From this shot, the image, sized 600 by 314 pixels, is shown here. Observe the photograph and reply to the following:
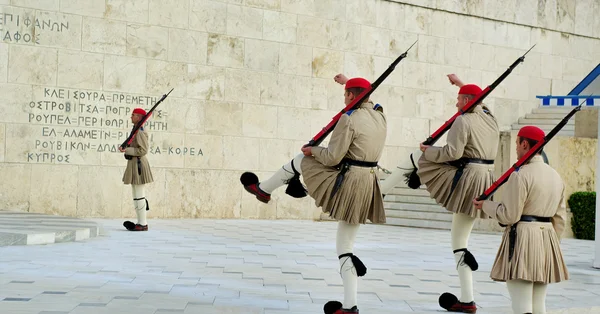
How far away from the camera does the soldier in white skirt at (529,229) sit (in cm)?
568

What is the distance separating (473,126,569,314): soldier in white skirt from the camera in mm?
5684

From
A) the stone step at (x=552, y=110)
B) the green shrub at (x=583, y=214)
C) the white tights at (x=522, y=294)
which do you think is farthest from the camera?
the stone step at (x=552, y=110)

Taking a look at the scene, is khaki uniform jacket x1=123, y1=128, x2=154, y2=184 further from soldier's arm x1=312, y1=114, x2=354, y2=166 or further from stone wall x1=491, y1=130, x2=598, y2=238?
stone wall x1=491, y1=130, x2=598, y2=238

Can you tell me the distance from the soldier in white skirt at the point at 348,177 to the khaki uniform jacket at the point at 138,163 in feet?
21.7

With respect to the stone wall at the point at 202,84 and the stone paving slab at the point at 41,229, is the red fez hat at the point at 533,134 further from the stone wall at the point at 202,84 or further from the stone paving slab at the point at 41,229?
the stone wall at the point at 202,84

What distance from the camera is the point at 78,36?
612 inches

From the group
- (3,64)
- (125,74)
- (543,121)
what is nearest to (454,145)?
(125,74)

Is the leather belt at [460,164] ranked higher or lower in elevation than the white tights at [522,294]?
higher

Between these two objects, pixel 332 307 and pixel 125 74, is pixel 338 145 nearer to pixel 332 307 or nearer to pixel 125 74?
pixel 332 307

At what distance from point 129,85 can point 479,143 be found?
33.6 ft

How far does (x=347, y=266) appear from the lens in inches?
255

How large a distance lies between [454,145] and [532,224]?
134cm

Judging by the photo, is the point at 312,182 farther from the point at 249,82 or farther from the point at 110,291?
the point at 249,82

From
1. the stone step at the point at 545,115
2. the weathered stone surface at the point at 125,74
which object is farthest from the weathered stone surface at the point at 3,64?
the stone step at the point at 545,115
